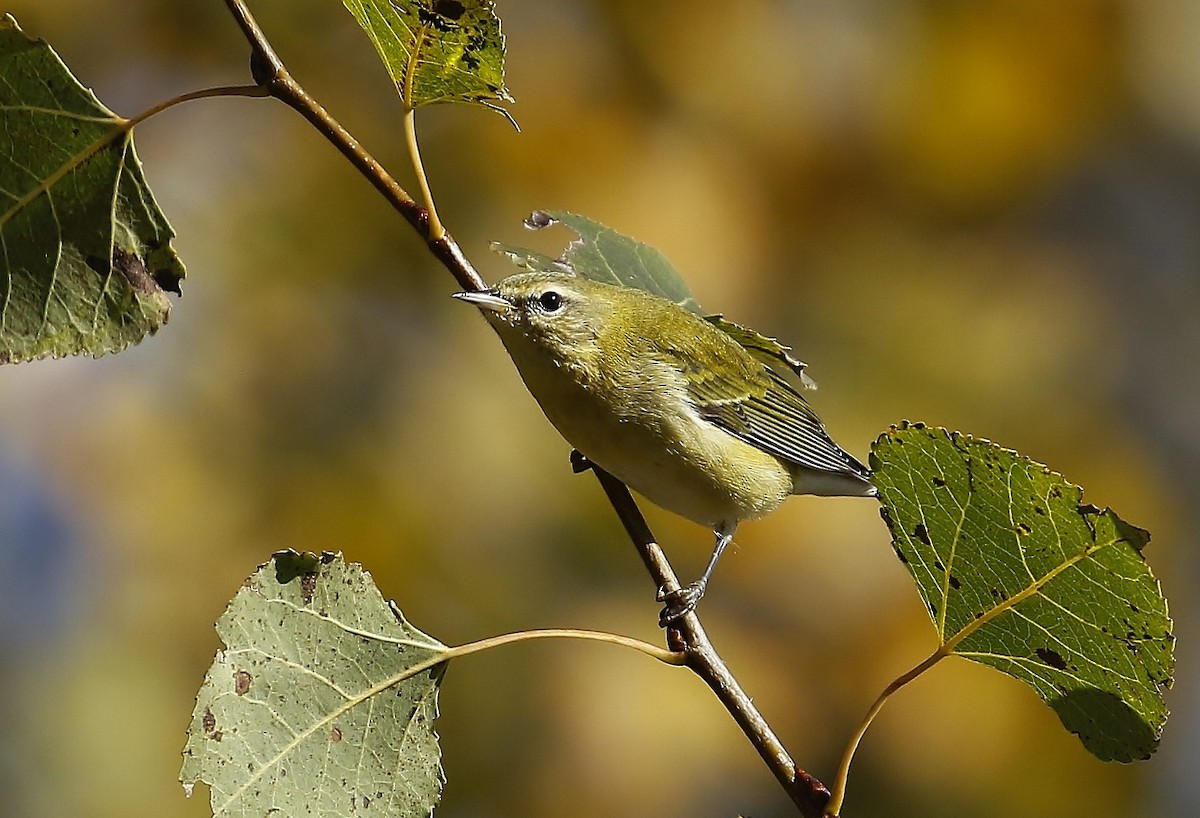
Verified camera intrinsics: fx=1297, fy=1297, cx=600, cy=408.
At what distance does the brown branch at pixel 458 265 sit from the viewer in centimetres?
171

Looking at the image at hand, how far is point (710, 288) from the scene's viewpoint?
6.03 meters

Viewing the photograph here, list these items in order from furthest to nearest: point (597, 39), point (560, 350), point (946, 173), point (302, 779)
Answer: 1. point (946, 173)
2. point (597, 39)
3. point (560, 350)
4. point (302, 779)

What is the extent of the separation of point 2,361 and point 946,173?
6310 mm

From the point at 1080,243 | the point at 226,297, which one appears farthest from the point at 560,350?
the point at 1080,243

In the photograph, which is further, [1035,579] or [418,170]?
[418,170]

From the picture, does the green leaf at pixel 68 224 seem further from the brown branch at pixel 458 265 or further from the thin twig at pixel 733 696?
the thin twig at pixel 733 696

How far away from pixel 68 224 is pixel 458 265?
59 cm

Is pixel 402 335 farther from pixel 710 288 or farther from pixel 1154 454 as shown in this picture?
pixel 1154 454

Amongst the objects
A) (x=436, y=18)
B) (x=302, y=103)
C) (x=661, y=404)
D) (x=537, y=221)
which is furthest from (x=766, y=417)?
(x=302, y=103)

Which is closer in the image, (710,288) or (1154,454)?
(710,288)

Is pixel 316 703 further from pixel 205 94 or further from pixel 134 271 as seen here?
pixel 205 94

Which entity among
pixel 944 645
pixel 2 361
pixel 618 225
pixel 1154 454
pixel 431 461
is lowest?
pixel 431 461

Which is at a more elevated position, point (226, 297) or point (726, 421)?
point (726, 421)

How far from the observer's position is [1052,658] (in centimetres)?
170
